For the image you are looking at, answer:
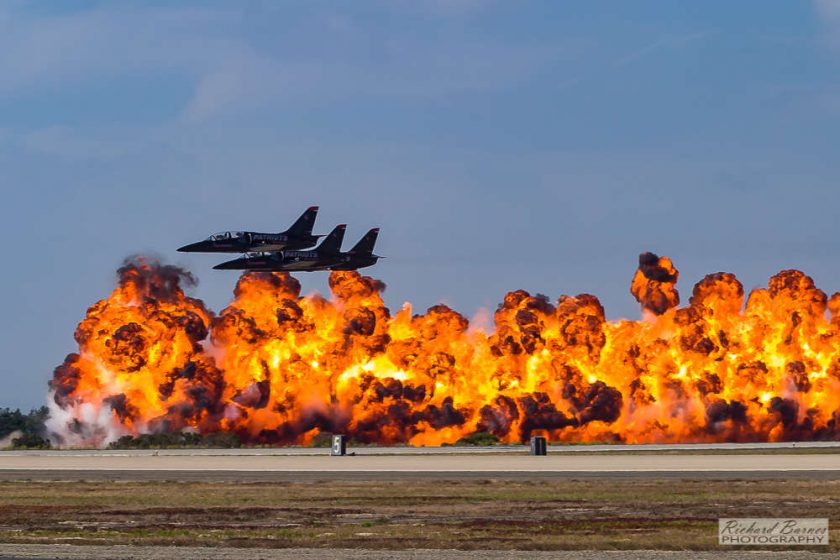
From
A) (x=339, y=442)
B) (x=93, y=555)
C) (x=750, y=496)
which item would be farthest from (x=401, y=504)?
(x=339, y=442)

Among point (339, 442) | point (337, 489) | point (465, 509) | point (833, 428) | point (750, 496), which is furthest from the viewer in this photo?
point (833, 428)

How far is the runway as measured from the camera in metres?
65.6

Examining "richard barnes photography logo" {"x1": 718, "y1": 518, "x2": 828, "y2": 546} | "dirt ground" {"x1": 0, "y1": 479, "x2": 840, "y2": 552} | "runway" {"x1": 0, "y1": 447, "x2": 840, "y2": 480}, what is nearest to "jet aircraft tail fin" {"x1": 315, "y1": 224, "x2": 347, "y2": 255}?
"runway" {"x1": 0, "y1": 447, "x2": 840, "y2": 480}

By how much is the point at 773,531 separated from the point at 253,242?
8122 cm

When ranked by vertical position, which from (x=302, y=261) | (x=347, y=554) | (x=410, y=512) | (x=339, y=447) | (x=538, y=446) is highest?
(x=302, y=261)

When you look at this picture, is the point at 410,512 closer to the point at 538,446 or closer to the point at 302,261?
the point at 538,446

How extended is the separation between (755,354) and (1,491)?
98.0 meters

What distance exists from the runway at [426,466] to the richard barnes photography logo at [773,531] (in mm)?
20844

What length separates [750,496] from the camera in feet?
164

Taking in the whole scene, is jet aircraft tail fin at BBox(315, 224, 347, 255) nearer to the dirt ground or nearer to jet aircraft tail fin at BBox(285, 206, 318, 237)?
jet aircraft tail fin at BBox(285, 206, 318, 237)

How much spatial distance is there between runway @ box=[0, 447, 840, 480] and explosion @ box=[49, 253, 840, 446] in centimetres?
4079

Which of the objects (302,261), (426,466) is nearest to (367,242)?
(302,261)

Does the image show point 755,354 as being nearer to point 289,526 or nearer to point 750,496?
point 750,496

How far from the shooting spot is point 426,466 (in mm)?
74688
